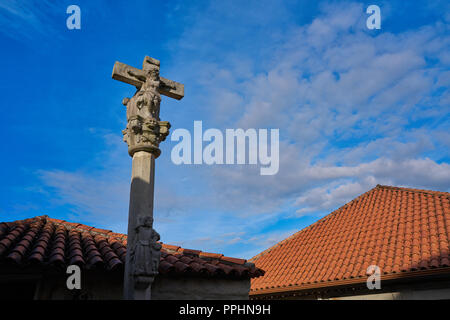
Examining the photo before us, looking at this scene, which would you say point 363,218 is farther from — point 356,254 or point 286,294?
point 286,294

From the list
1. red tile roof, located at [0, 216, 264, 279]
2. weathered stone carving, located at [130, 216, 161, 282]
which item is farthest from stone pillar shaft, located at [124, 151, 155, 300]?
red tile roof, located at [0, 216, 264, 279]

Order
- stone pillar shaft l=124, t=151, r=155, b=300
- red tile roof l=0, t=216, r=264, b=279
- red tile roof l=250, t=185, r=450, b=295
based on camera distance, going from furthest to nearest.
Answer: red tile roof l=250, t=185, r=450, b=295, red tile roof l=0, t=216, r=264, b=279, stone pillar shaft l=124, t=151, r=155, b=300

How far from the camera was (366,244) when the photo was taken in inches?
421

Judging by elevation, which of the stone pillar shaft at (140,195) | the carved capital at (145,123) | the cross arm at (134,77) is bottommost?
the stone pillar shaft at (140,195)

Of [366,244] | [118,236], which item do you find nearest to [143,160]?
[118,236]

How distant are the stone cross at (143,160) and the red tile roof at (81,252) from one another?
1184 mm

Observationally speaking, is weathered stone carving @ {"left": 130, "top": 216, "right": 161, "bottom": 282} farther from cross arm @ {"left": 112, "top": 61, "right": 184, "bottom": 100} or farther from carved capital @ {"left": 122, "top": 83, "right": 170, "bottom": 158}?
cross arm @ {"left": 112, "top": 61, "right": 184, "bottom": 100}

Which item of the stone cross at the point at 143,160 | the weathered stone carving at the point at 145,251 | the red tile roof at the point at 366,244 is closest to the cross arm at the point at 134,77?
the stone cross at the point at 143,160

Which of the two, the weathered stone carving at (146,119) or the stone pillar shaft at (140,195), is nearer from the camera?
the stone pillar shaft at (140,195)

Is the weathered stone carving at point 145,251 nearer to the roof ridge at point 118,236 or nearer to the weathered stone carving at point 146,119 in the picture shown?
the weathered stone carving at point 146,119

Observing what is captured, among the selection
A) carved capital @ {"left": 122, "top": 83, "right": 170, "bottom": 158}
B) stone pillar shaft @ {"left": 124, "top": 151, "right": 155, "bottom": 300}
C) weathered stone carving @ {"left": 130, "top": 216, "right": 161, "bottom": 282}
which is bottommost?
weathered stone carving @ {"left": 130, "top": 216, "right": 161, "bottom": 282}

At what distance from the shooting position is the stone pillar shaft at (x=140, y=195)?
15.2 ft

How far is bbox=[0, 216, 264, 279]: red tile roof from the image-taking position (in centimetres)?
541
